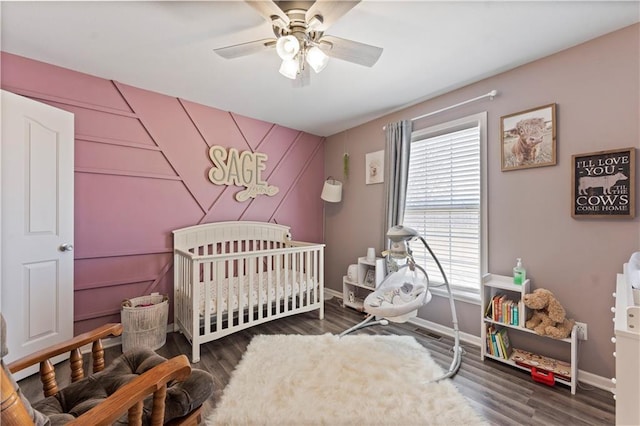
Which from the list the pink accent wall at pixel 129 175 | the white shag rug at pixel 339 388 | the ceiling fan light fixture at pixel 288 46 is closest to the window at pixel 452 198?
the white shag rug at pixel 339 388

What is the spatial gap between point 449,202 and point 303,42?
6.56 feet

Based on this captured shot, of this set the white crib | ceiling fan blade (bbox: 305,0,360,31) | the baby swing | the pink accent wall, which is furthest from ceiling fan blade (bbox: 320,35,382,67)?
the pink accent wall

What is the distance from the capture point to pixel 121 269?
2.46m

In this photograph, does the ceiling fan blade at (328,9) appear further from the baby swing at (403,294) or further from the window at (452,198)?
the window at (452,198)

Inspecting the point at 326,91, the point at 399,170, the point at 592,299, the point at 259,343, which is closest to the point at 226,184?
the point at 326,91

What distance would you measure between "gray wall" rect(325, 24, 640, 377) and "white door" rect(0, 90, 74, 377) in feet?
11.2

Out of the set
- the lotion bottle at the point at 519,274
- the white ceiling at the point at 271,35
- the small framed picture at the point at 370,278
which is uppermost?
the white ceiling at the point at 271,35

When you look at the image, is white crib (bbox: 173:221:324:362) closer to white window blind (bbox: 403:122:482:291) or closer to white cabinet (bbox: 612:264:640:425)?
white window blind (bbox: 403:122:482:291)

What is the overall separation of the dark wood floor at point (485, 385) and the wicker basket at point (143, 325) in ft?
0.40

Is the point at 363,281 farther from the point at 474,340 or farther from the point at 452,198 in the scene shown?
the point at 452,198

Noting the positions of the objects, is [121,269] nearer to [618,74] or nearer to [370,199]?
[370,199]

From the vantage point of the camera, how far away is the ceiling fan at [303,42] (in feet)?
4.50

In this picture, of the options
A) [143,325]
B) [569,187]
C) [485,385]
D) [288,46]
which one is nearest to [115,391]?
[143,325]

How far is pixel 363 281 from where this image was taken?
127 inches
